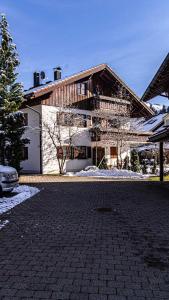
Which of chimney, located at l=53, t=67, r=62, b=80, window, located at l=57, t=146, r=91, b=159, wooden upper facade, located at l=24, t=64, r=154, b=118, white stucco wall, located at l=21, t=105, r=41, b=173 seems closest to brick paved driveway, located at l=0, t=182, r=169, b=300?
white stucco wall, located at l=21, t=105, r=41, b=173

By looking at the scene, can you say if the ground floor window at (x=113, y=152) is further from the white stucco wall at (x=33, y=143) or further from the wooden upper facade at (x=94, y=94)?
the white stucco wall at (x=33, y=143)

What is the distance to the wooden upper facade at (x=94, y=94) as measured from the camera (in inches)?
1080

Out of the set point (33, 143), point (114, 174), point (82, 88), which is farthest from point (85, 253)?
point (82, 88)

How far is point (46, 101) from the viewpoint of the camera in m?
27.0

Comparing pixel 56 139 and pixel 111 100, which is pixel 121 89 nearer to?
pixel 111 100

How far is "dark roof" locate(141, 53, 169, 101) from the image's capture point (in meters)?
14.0

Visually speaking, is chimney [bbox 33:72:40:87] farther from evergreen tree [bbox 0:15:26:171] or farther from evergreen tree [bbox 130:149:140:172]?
evergreen tree [bbox 0:15:26:171]

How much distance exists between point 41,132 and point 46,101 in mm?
2572

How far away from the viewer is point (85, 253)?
227 inches

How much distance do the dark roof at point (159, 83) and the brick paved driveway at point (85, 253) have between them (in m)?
6.16

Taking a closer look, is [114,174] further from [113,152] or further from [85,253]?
[85,253]

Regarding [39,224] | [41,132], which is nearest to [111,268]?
[39,224]

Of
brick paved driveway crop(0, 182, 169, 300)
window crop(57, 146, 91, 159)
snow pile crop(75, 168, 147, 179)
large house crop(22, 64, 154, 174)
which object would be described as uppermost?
large house crop(22, 64, 154, 174)

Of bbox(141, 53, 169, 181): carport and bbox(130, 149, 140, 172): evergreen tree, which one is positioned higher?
bbox(141, 53, 169, 181): carport
